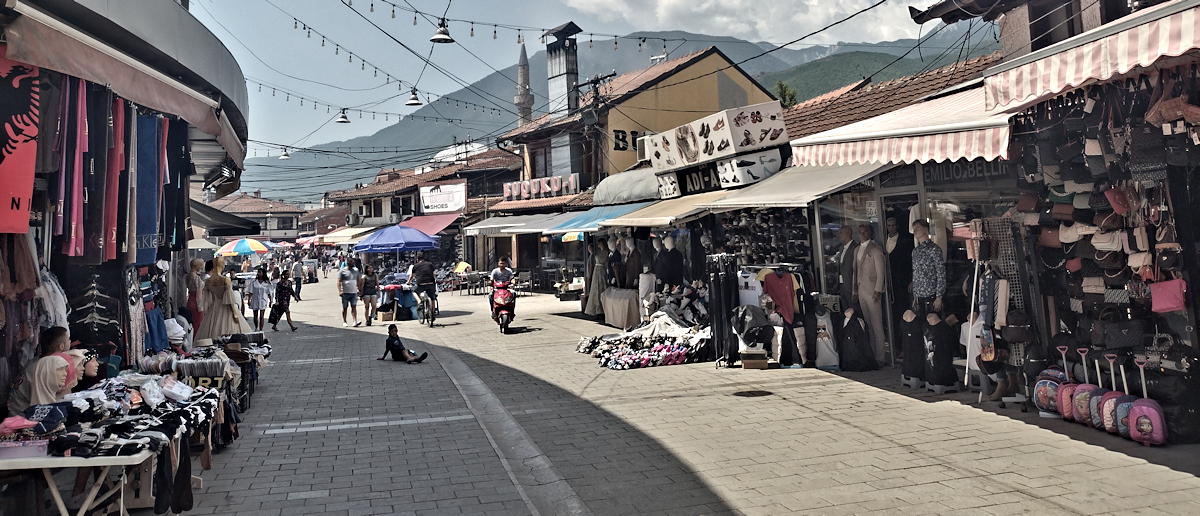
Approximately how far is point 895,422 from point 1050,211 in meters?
2.47

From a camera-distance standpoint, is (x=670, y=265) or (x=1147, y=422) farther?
(x=670, y=265)

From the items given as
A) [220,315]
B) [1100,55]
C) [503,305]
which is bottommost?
[503,305]

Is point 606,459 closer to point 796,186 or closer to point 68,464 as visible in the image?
point 68,464

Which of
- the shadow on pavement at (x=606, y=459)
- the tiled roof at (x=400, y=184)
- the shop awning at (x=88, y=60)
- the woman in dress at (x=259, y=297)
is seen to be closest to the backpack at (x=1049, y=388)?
the shadow on pavement at (x=606, y=459)

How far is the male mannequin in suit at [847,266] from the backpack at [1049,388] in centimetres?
315

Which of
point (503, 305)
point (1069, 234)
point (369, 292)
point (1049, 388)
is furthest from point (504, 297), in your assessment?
point (1069, 234)

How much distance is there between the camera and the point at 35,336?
5262 mm

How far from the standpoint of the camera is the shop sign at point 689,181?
1335 cm

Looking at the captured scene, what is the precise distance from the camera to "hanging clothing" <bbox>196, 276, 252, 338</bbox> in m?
9.16

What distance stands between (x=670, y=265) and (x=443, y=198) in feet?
89.5

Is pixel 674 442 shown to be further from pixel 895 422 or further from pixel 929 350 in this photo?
pixel 929 350

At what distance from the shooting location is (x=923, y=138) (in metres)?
6.13

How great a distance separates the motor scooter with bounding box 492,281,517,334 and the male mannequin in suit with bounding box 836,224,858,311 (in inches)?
298

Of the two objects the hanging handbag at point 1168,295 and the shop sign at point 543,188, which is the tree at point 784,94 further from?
the hanging handbag at point 1168,295
